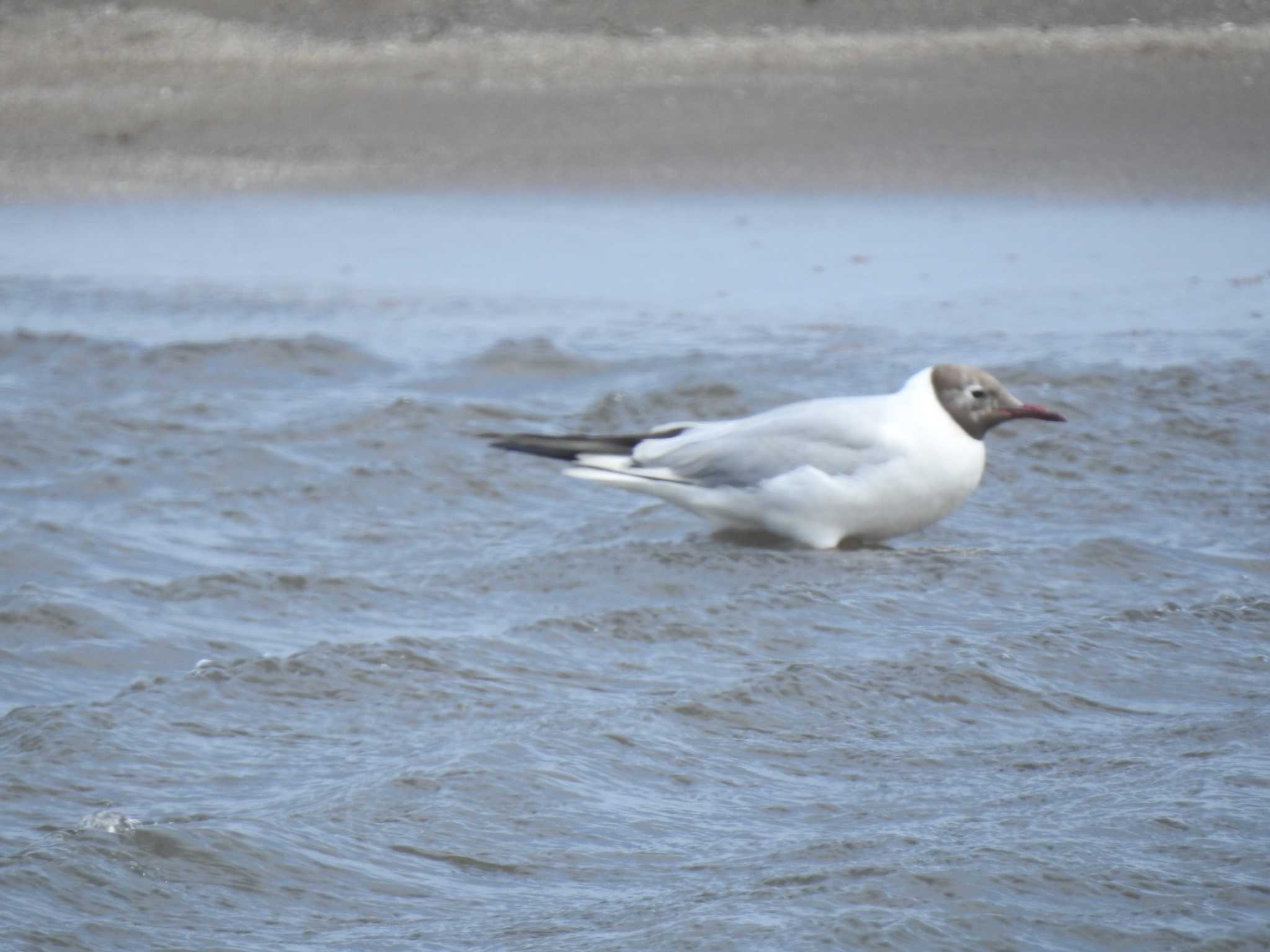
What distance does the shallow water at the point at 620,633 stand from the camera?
3121mm

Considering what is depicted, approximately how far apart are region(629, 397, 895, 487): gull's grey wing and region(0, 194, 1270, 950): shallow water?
227 millimetres

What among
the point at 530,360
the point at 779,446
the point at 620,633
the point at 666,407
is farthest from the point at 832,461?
the point at 530,360

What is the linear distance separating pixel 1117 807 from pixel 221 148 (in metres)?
9.57

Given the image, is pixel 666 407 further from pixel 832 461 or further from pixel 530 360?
pixel 832 461

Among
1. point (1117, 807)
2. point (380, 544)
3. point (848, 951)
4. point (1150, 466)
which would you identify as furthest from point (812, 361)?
point (848, 951)

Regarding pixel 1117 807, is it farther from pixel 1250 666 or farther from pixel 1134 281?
pixel 1134 281

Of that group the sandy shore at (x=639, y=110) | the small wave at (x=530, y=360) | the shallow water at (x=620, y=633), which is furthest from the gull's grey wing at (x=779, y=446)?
the sandy shore at (x=639, y=110)

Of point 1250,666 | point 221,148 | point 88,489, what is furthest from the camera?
point 221,148

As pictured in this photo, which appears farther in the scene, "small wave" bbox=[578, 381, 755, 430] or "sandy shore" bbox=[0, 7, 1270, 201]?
"sandy shore" bbox=[0, 7, 1270, 201]

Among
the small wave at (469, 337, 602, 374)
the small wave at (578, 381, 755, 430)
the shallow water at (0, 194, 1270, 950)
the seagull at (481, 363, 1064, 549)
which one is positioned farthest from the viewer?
the small wave at (469, 337, 602, 374)

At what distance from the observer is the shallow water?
3.12 meters

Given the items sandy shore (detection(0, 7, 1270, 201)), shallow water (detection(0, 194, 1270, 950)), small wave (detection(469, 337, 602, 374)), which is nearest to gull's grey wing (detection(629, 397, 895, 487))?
shallow water (detection(0, 194, 1270, 950))

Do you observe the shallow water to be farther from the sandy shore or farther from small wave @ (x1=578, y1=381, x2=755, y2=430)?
the sandy shore

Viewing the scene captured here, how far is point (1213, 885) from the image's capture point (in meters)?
3.05
